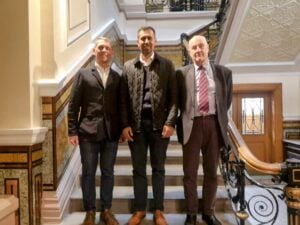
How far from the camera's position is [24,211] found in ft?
8.91

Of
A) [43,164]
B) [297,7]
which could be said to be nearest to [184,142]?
[43,164]

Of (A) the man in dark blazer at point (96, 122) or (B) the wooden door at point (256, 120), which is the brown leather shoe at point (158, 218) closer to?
(A) the man in dark blazer at point (96, 122)

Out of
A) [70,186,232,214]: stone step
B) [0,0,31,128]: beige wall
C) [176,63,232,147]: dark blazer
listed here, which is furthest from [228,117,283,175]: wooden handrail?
[0,0,31,128]: beige wall

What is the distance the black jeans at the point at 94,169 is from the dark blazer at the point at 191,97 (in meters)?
0.54

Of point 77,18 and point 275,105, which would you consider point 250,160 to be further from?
point 275,105

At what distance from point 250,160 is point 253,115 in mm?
4271

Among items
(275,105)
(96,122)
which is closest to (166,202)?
(96,122)

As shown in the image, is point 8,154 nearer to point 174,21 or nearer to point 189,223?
point 189,223

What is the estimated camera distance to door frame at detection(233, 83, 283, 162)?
20.5 ft

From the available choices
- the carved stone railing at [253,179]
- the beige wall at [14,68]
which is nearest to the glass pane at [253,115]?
the carved stone railing at [253,179]

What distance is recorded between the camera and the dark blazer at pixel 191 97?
111 inches

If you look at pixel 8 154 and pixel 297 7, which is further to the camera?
pixel 297 7

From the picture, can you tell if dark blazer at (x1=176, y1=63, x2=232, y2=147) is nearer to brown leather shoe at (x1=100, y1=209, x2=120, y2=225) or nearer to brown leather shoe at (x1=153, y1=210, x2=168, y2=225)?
brown leather shoe at (x1=153, y1=210, x2=168, y2=225)

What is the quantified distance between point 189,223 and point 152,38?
138 centimetres
